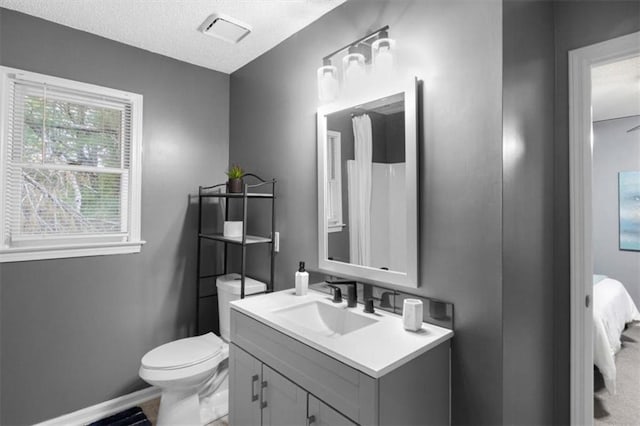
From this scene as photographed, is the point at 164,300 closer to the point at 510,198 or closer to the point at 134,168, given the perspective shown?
the point at 134,168

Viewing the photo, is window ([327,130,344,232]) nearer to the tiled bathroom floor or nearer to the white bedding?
the tiled bathroom floor

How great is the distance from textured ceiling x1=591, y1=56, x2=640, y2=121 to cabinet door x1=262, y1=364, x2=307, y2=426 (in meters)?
2.51

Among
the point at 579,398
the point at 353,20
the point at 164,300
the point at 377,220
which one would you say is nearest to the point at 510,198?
the point at 377,220

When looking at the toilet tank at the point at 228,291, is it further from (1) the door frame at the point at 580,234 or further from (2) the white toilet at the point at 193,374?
(1) the door frame at the point at 580,234

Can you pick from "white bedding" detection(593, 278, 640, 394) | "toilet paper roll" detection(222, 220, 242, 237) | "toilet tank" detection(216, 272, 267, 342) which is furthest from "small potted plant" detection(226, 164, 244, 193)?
"white bedding" detection(593, 278, 640, 394)

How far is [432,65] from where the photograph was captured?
1447mm

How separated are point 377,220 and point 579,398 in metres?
1.23

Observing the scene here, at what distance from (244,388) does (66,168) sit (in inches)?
68.5

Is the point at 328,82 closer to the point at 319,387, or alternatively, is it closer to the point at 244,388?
the point at 319,387

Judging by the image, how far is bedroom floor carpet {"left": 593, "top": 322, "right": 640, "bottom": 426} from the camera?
209cm

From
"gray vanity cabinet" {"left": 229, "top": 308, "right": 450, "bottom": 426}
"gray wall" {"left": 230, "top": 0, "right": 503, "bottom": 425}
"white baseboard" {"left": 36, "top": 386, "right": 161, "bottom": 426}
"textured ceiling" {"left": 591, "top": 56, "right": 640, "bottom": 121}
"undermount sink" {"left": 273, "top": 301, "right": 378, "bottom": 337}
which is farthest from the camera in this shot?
"textured ceiling" {"left": 591, "top": 56, "right": 640, "bottom": 121}

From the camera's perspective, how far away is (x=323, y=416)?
121 cm

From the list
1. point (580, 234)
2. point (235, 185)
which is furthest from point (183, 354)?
point (580, 234)

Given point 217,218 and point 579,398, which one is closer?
point 579,398
